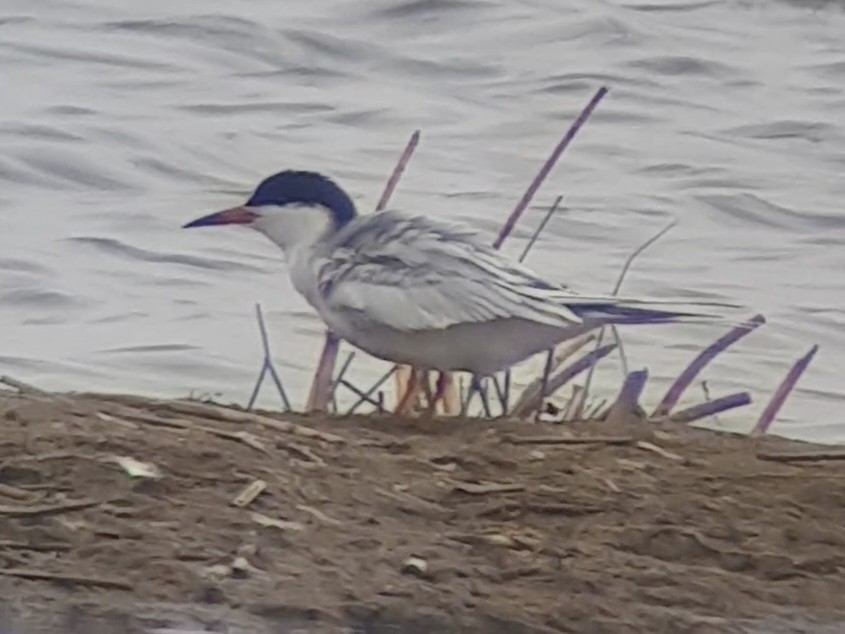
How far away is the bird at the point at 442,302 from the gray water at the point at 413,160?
248 centimetres

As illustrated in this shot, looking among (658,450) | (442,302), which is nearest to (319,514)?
(658,450)

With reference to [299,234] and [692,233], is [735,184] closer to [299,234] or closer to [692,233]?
[692,233]

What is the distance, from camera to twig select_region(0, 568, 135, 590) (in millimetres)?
3906

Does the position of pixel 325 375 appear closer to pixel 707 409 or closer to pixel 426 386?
pixel 426 386

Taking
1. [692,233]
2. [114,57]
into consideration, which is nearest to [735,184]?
[692,233]

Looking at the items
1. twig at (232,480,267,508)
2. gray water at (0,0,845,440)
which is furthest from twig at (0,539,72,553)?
gray water at (0,0,845,440)

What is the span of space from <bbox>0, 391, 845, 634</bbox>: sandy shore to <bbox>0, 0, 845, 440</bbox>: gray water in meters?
2.95

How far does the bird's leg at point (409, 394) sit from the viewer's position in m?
5.07

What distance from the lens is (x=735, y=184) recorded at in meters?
10.1

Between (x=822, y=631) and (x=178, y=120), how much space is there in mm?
6915

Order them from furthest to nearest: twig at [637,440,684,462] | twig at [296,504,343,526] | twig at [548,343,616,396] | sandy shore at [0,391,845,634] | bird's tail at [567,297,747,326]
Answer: twig at [548,343,616,396], bird's tail at [567,297,747,326], twig at [637,440,684,462], twig at [296,504,343,526], sandy shore at [0,391,845,634]

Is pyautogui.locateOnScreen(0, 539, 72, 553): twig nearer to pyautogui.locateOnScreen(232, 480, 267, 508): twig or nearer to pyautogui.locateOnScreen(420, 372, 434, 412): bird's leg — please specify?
pyautogui.locateOnScreen(232, 480, 267, 508): twig

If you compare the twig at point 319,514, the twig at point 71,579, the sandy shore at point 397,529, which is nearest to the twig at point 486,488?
the sandy shore at point 397,529

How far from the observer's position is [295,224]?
17.7ft
